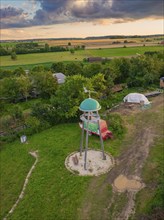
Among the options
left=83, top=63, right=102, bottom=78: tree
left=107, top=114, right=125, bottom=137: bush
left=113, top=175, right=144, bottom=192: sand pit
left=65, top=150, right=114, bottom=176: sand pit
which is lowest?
left=113, top=175, right=144, bottom=192: sand pit

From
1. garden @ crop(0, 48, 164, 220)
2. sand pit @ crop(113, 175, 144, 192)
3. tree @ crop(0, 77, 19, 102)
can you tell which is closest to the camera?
garden @ crop(0, 48, 164, 220)

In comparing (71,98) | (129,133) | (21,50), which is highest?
(21,50)

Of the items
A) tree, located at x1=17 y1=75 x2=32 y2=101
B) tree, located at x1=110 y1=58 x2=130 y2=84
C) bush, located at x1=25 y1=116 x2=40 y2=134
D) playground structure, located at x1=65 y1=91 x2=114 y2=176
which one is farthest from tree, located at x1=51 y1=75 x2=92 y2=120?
tree, located at x1=110 y1=58 x2=130 y2=84

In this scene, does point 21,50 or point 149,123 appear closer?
point 149,123

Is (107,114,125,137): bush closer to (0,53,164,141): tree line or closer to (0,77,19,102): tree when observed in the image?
(0,53,164,141): tree line

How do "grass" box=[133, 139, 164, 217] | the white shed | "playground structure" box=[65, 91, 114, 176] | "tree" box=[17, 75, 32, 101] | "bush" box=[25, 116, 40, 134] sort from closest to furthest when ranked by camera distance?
"grass" box=[133, 139, 164, 217] → "playground structure" box=[65, 91, 114, 176] → "bush" box=[25, 116, 40, 134] → the white shed → "tree" box=[17, 75, 32, 101]

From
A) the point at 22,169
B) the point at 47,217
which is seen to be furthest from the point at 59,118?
the point at 47,217

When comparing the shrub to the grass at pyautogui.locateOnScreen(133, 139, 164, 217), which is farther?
the shrub

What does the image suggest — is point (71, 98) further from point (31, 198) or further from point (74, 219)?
point (74, 219)
